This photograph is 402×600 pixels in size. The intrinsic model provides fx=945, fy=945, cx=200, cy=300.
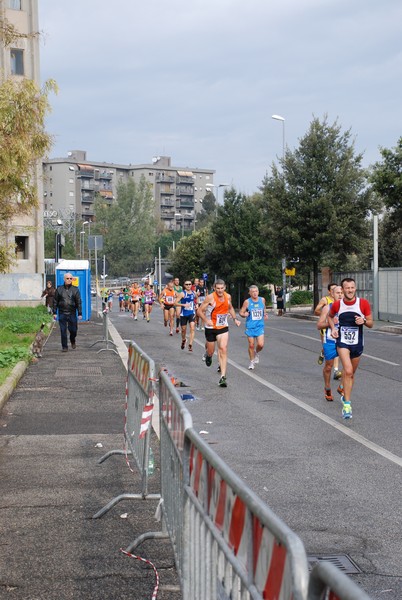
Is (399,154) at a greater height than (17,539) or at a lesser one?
greater

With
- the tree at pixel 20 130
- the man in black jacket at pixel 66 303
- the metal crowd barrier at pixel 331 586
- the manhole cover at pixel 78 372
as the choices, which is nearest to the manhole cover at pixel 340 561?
the metal crowd barrier at pixel 331 586

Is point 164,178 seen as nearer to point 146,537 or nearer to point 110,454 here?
point 110,454

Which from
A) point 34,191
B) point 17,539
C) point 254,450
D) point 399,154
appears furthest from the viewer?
point 399,154

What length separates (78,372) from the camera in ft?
55.7

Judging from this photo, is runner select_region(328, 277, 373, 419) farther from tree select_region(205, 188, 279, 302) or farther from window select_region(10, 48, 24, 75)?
tree select_region(205, 188, 279, 302)

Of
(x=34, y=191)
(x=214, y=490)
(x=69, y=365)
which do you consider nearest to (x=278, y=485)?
(x=214, y=490)

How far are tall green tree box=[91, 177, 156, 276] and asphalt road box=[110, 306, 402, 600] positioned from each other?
120874 millimetres

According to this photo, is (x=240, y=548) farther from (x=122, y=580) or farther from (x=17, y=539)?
(x=17, y=539)

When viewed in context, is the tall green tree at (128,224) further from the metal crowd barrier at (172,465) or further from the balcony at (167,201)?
the metal crowd barrier at (172,465)

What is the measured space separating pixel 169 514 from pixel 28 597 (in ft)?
2.80

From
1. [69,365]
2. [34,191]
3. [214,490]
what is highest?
[34,191]

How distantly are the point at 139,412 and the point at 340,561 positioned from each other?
2257mm

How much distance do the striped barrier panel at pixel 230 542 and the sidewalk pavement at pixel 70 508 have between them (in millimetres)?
1263

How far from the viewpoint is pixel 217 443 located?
9.66 meters
